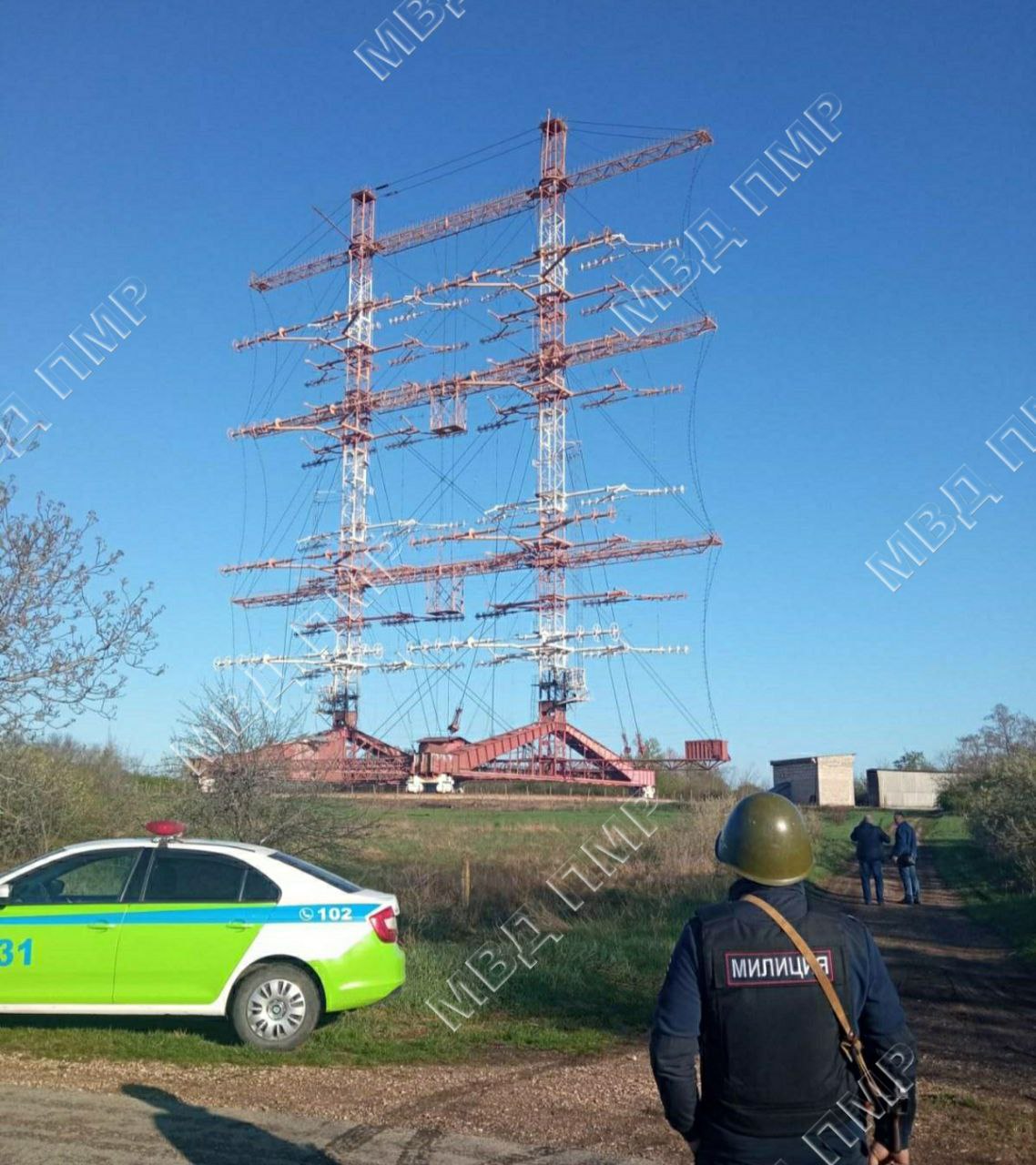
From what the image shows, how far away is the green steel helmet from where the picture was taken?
3049 mm

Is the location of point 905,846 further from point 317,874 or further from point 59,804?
point 59,804

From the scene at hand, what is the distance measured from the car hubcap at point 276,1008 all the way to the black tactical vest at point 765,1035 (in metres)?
5.31

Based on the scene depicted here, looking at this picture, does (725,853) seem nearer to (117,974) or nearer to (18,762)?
(117,974)

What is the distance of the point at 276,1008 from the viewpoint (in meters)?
7.57

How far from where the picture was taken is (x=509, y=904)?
16094 millimetres

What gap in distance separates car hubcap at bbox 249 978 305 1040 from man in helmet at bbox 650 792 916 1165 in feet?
17.1

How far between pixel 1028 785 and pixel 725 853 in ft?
61.7

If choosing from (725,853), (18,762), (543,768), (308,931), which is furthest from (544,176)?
(725,853)

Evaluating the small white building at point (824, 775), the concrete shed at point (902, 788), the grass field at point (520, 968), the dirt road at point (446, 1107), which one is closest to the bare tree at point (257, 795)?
the grass field at point (520, 968)

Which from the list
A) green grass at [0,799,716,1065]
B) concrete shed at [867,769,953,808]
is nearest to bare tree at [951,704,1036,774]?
concrete shed at [867,769,953,808]

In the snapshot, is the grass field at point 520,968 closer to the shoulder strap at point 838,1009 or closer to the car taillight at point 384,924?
the car taillight at point 384,924

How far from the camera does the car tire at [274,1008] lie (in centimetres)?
751

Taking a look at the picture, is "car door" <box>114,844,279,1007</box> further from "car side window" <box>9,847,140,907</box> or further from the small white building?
the small white building

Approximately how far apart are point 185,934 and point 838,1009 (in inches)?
228
